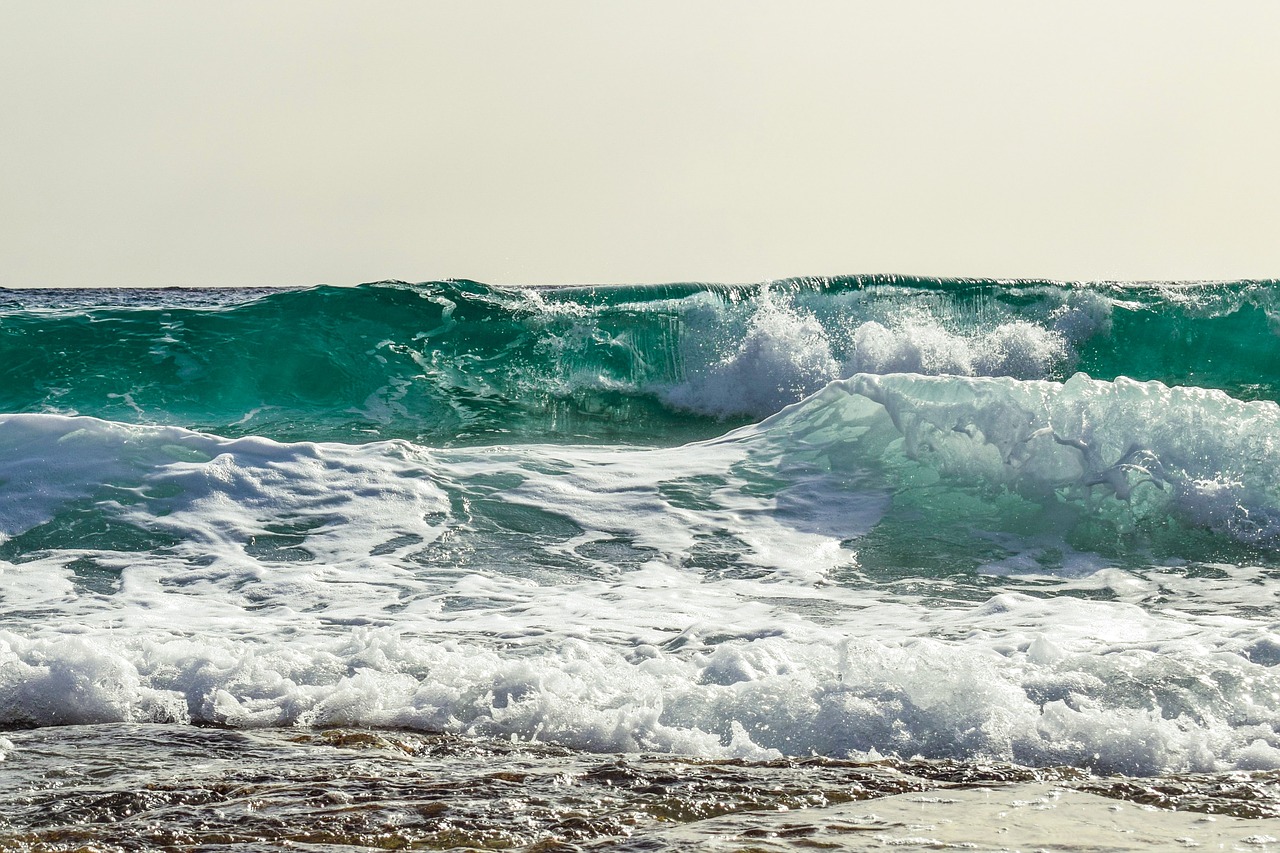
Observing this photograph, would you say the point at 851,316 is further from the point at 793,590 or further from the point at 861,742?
the point at 861,742

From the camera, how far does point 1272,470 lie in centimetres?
553

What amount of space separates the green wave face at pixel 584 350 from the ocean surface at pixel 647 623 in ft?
0.57

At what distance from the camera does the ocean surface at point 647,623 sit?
2.08 m

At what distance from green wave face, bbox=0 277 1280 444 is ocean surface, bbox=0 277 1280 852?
6.8 inches

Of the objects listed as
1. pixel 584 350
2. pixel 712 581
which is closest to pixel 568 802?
Answer: pixel 712 581

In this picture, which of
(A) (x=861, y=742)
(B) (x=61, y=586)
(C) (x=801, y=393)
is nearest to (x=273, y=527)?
(B) (x=61, y=586)

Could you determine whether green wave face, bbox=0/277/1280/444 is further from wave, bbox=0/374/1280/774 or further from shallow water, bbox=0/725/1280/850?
shallow water, bbox=0/725/1280/850

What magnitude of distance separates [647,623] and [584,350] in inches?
293

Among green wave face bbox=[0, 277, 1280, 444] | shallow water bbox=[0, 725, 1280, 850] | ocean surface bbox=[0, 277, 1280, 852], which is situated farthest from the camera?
green wave face bbox=[0, 277, 1280, 444]

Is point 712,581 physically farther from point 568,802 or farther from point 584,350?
point 584,350

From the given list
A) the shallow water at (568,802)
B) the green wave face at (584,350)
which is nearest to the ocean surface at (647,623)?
the shallow water at (568,802)

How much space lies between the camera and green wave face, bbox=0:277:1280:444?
991 centimetres

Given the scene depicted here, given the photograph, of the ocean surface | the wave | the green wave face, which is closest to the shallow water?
the ocean surface

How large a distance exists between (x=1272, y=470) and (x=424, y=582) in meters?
4.42
